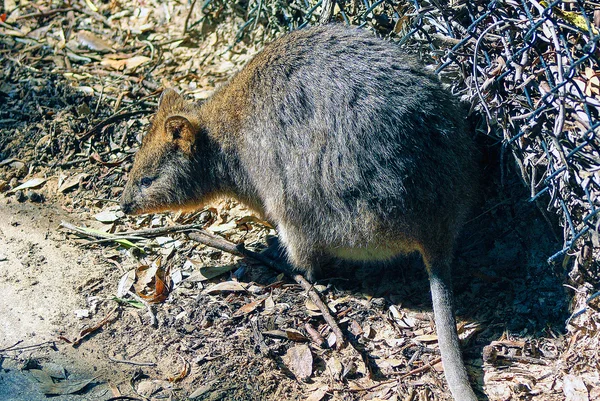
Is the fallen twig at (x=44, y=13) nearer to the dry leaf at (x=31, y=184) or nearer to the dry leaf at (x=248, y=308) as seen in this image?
the dry leaf at (x=31, y=184)

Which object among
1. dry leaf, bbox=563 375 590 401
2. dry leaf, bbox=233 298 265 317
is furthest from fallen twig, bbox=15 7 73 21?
dry leaf, bbox=563 375 590 401

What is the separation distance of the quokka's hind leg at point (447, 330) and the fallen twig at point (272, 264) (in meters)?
0.65

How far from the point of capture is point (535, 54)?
437 cm

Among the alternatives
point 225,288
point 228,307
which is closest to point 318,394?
point 228,307

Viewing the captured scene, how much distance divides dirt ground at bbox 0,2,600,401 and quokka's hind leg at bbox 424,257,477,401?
0.20 m

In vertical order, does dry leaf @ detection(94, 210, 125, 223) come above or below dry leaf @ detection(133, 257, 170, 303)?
above

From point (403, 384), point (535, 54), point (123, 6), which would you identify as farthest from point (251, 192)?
point (123, 6)

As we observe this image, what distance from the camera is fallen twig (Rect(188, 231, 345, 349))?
15.6 feet

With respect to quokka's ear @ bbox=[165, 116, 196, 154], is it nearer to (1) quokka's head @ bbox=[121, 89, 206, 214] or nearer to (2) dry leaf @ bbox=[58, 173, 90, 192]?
(1) quokka's head @ bbox=[121, 89, 206, 214]

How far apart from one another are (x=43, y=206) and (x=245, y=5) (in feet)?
9.11

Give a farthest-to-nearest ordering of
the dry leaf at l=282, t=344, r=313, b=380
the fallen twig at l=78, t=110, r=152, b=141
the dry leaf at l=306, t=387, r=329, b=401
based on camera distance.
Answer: the fallen twig at l=78, t=110, r=152, b=141, the dry leaf at l=282, t=344, r=313, b=380, the dry leaf at l=306, t=387, r=329, b=401

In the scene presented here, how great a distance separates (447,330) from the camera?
4395mm

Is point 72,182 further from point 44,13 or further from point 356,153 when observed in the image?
point 356,153

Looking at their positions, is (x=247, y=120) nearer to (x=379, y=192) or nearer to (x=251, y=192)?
(x=251, y=192)
